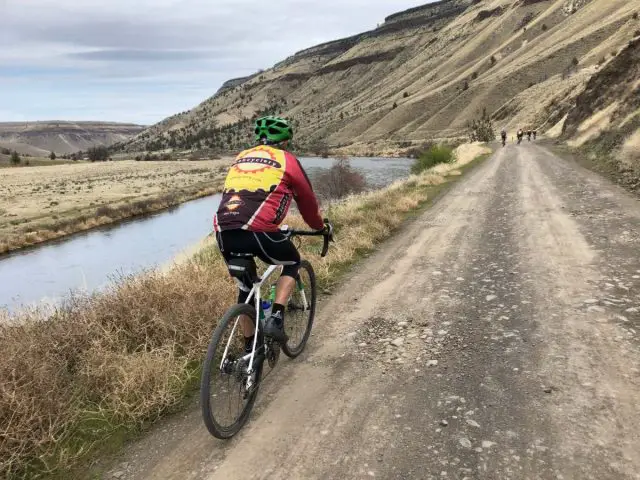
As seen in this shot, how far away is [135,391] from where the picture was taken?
4242mm

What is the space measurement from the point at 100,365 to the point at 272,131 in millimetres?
2844

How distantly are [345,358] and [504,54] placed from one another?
132241mm

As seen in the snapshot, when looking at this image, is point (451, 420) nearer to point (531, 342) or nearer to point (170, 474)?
point (531, 342)

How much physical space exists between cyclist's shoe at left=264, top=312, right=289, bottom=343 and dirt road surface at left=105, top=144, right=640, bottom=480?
607 millimetres

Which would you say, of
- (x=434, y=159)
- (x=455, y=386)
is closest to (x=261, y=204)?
(x=455, y=386)

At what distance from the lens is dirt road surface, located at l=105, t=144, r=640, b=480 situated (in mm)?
3408

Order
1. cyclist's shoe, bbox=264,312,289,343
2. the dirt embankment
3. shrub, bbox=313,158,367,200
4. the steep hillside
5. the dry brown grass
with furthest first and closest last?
the steep hillside < shrub, bbox=313,158,367,200 < the dry brown grass < the dirt embankment < cyclist's shoe, bbox=264,312,289,343

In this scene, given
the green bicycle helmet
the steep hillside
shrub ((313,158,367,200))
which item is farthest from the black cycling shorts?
the steep hillside

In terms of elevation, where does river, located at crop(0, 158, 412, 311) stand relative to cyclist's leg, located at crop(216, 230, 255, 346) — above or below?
below

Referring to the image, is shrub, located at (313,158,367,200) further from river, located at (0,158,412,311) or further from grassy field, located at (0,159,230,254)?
grassy field, located at (0,159,230,254)

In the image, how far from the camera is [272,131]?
14.2 ft

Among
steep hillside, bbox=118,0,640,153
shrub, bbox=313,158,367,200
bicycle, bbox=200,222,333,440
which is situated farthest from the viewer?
steep hillside, bbox=118,0,640,153

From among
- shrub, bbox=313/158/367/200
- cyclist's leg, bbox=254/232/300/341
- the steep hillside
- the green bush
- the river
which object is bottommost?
the river

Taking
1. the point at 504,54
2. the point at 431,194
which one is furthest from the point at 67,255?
the point at 504,54
